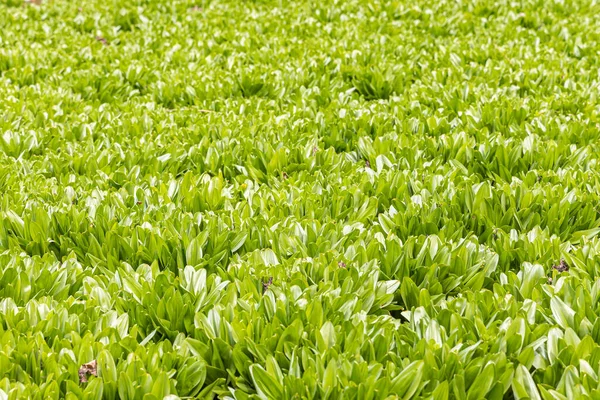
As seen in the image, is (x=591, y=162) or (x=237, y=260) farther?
(x=591, y=162)

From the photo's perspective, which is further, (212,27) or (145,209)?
(212,27)

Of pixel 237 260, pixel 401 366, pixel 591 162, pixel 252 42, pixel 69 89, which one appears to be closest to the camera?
pixel 401 366

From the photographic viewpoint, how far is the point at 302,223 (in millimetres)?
3348

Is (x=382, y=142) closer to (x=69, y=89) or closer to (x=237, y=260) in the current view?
(x=237, y=260)

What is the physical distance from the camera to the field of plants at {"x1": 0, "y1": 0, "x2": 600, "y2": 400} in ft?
7.91

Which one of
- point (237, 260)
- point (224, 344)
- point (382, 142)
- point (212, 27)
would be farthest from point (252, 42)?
point (224, 344)

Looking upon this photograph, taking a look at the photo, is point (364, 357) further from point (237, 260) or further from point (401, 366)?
point (237, 260)

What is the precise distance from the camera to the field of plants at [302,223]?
2412 mm

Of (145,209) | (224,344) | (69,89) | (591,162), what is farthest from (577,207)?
(69,89)

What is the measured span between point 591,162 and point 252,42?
4.13 meters

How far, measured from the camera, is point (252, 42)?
7.19m

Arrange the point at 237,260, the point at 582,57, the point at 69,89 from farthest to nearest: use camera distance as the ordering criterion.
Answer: the point at 582,57
the point at 69,89
the point at 237,260

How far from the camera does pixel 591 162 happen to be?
4.01 m

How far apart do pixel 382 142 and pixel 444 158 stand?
1.33 ft
